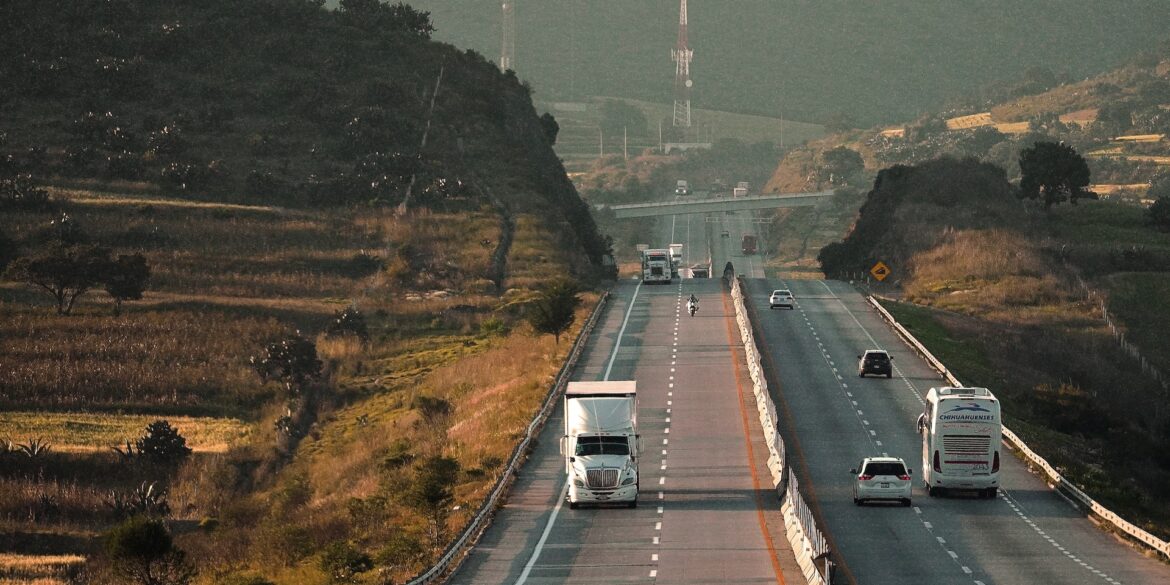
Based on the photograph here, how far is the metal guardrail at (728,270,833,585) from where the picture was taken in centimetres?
3791

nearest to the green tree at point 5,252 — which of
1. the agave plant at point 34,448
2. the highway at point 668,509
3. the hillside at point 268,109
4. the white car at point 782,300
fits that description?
the hillside at point 268,109

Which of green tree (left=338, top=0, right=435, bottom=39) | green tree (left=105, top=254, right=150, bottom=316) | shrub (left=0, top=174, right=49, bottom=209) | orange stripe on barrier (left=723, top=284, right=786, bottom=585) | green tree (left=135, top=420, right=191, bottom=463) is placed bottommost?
green tree (left=135, top=420, right=191, bottom=463)

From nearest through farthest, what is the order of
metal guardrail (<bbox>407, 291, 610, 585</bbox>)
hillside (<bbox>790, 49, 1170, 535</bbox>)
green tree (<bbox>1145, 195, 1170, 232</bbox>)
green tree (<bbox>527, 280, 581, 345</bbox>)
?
metal guardrail (<bbox>407, 291, 610, 585</bbox>) → hillside (<bbox>790, 49, 1170, 535</bbox>) → green tree (<bbox>527, 280, 581, 345</bbox>) → green tree (<bbox>1145, 195, 1170, 232</bbox>)

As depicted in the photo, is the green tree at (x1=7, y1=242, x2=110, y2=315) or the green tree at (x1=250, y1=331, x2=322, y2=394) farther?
the green tree at (x1=7, y1=242, x2=110, y2=315)

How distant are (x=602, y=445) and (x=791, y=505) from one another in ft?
20.4

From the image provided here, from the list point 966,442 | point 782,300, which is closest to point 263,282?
point 782,300

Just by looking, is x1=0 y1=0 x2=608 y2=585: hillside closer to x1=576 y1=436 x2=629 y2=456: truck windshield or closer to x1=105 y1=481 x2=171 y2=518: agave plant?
x1=105 y1=481 x2=171 y2=518: agave plant

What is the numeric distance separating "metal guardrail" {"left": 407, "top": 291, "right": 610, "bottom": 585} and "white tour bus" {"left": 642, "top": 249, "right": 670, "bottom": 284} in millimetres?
39400

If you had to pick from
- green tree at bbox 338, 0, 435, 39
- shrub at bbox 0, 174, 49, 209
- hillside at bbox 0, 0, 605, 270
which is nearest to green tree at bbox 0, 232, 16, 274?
shrub at bbox 0, 174, 49, 209

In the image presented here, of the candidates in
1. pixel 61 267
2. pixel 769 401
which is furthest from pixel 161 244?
pixel 769 401

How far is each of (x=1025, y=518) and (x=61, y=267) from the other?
58.3m

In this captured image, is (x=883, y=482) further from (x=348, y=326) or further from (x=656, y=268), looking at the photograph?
(x=656, y=268)

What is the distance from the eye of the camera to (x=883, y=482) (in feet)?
164

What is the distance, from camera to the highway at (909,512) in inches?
1623
